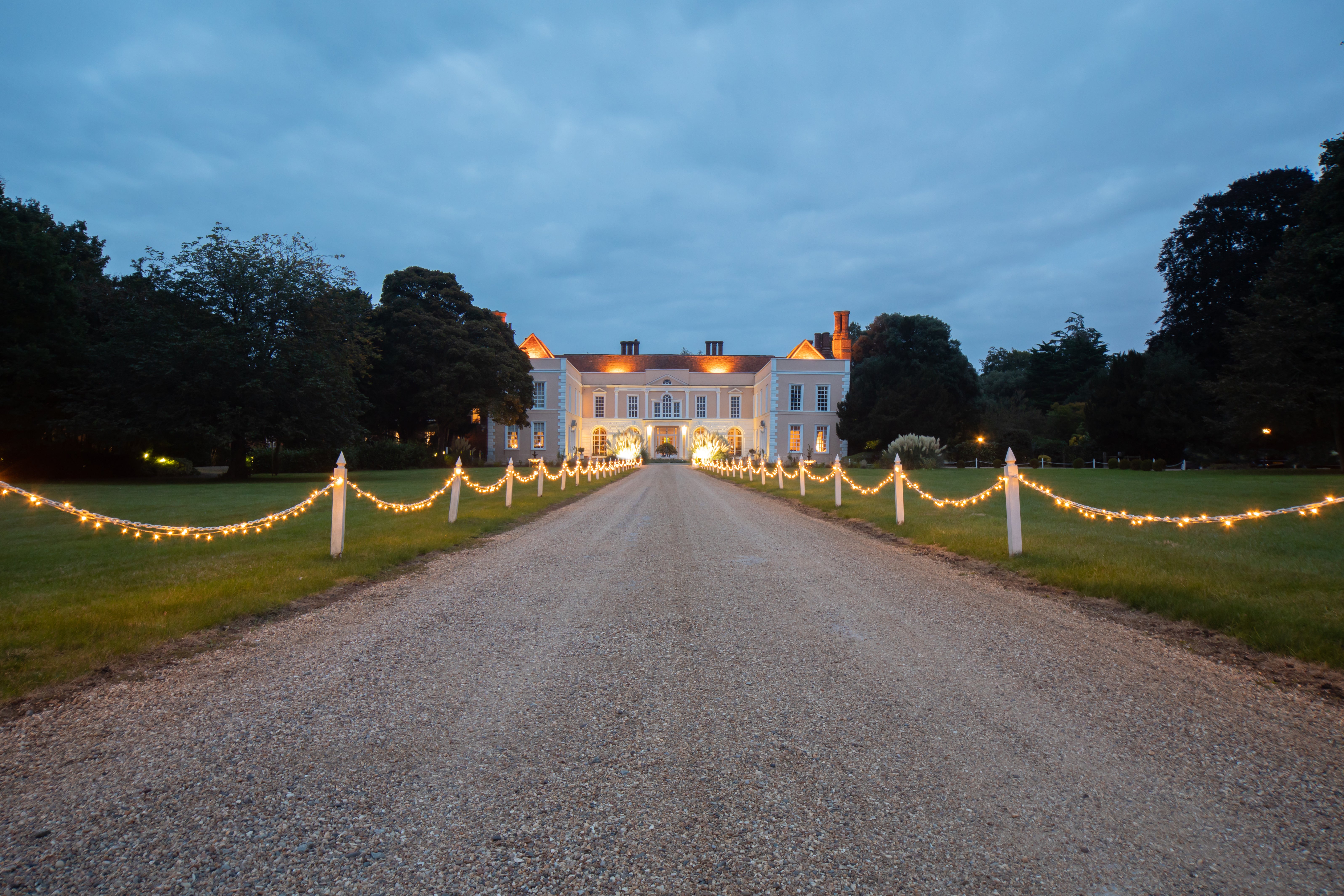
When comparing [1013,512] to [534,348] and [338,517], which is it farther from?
[534,348]

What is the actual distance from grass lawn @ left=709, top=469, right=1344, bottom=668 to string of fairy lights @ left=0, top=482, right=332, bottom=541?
7.69 m

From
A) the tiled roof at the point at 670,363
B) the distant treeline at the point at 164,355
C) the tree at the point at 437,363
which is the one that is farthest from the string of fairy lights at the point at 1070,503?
the tiled roof at the point at 670,363

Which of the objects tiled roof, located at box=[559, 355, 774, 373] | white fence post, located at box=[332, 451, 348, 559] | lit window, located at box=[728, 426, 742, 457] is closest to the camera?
white fence post, located at box=[332, 451, 348, 559]

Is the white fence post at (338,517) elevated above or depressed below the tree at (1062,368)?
below

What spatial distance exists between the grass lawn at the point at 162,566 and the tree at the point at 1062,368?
197ft

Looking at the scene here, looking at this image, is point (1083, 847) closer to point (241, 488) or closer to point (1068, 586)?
point (1068, 586)

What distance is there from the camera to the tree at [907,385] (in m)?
39.9

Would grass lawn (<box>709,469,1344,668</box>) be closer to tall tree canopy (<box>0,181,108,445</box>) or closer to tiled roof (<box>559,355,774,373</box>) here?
tall tree canopy (<box>0,181,108,445</box>)

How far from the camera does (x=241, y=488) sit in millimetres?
19859

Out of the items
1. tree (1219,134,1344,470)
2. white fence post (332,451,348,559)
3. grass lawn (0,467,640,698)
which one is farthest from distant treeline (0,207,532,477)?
tree (1219,134,1344,470)

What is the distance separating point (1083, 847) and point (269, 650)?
4.79m

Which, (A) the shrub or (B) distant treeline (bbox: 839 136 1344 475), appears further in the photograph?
(A) the shrub

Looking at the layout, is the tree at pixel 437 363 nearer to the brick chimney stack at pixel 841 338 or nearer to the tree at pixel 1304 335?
the tree at pixel 1304 335

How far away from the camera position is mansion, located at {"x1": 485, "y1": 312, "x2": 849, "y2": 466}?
58469 millimetres
